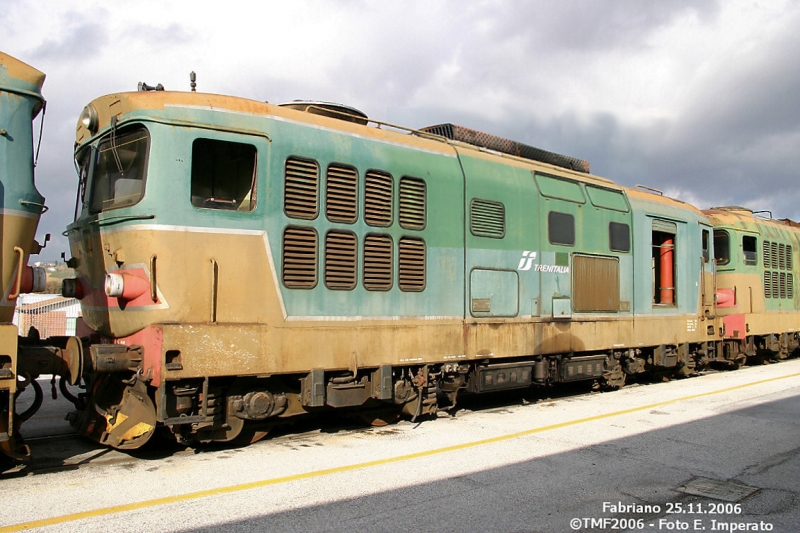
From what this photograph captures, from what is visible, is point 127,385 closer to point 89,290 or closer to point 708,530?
point 89,290

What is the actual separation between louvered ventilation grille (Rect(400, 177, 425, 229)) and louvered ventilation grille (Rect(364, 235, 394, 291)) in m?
0.40

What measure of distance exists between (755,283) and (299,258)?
13449mm

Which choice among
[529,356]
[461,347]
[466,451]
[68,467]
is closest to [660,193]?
[529,356]

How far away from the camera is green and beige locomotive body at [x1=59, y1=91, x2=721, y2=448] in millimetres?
6266

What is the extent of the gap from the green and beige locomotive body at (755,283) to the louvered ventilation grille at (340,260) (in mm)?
10533

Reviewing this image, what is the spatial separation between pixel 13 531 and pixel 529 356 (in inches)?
279

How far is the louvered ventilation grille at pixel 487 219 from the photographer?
29.0 feet

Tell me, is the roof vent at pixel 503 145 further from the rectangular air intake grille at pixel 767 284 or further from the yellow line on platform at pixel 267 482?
the rectangular air intake grille at pixel 767 284

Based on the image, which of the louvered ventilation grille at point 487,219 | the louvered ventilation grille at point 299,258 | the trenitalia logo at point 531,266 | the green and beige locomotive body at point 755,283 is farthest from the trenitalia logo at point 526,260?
the green and beige locomotive body at point 755,283

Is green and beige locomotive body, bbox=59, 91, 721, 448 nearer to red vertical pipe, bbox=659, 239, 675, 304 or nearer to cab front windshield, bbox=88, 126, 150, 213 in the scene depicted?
cab front windshield, bbox=88, 126, 150, 213

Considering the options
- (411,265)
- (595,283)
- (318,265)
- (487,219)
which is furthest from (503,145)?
(318,265)


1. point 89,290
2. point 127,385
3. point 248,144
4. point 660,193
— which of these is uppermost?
point 660,193

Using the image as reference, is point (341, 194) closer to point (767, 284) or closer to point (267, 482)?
point (267, 482)

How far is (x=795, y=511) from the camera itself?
5.17 m
